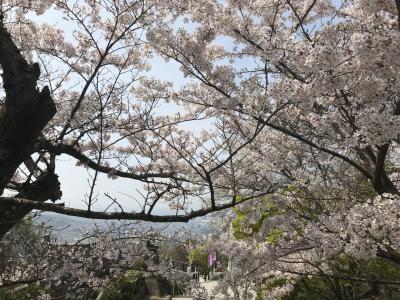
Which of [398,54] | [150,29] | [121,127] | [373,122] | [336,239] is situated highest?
[150,29]

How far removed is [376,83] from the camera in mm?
3898

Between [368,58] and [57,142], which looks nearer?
[368,58]

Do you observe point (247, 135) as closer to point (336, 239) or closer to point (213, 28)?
point (213, 28)

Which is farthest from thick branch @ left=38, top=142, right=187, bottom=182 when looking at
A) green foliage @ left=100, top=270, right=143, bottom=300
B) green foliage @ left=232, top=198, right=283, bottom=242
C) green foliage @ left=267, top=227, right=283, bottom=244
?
green foliage @ left=100, top=270, right=143, bottom=300

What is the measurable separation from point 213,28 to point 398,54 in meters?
2.79

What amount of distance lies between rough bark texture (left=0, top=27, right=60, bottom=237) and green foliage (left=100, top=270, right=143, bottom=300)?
9817mm

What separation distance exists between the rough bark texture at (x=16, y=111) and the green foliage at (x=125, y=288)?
32.2ft

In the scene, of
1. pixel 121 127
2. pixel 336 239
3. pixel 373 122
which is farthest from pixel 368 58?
pixel 121 127

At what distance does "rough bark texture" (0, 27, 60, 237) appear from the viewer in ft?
11.9

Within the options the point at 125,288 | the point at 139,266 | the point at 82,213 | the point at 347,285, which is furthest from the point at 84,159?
the point at 125,288

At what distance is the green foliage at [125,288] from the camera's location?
12.7m

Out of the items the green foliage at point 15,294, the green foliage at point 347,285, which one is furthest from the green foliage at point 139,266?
the green foliage at point 15,294

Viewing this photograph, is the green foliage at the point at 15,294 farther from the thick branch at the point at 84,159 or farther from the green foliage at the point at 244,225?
the thick branch at the point at 84,159

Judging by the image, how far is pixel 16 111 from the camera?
11.8 ft
